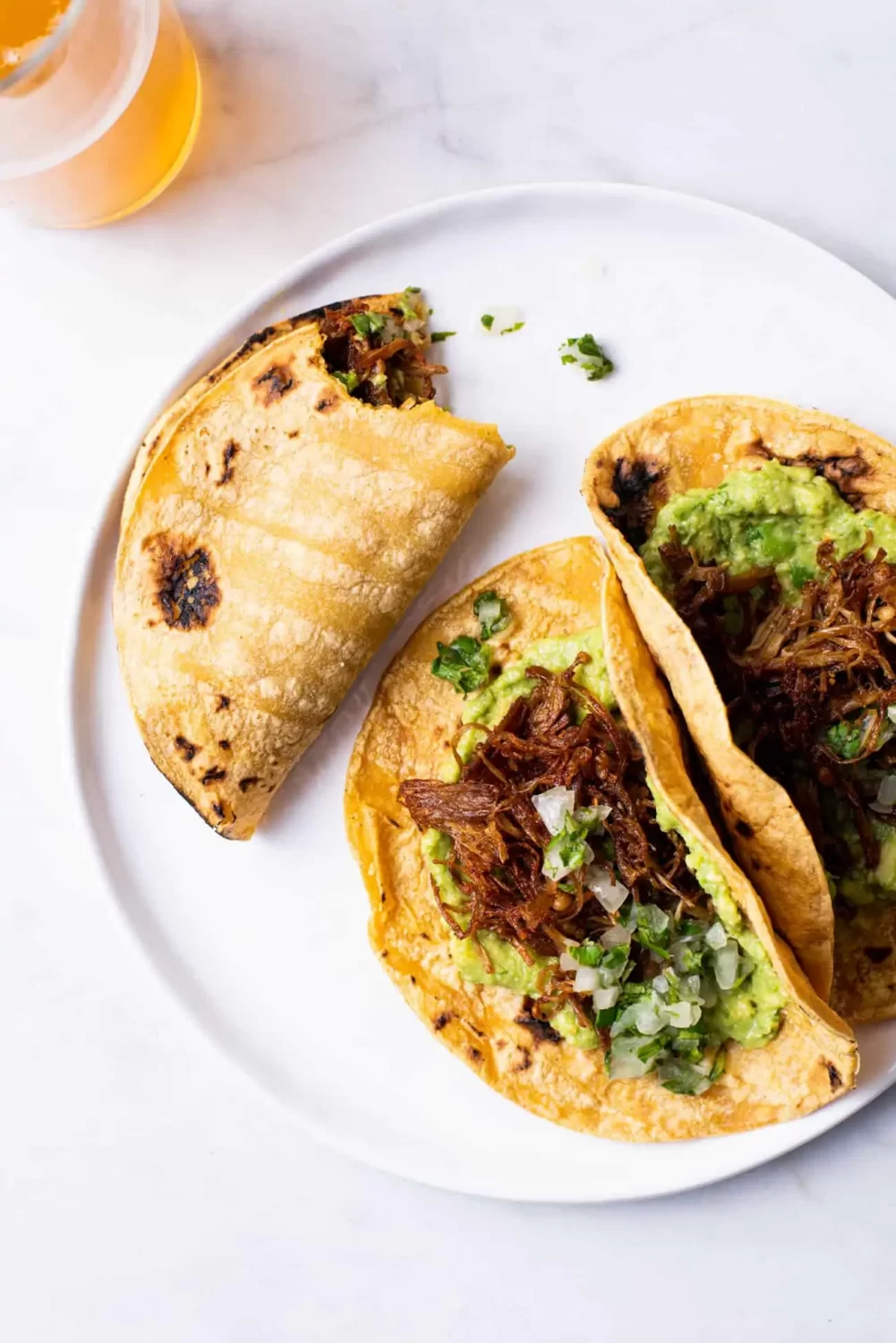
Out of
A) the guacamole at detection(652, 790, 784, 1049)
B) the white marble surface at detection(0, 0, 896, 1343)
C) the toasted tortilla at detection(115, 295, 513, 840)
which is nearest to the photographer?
the guacamole at detection(652, 790, 784, 1049)

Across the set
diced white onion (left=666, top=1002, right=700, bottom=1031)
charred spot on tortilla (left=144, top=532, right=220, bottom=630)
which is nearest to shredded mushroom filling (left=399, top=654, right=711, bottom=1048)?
diced white onion (left=666, top=1002, right=700, bottom=1031)

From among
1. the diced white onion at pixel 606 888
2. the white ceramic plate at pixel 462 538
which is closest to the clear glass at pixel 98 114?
the white ceramic plate at pixel 462 538

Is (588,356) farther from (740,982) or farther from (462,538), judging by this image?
(740,982)

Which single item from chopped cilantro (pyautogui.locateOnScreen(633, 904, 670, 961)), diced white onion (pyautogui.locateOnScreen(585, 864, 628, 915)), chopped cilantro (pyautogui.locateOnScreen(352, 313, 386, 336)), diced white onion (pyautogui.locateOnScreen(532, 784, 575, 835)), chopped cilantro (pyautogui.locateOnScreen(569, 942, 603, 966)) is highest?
chopped cilantro (pyautogui.locateOnScreen(352, 313, 386, 336))

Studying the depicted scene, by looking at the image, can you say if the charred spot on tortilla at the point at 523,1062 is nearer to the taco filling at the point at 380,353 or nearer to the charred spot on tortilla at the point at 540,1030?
the charred spot on tortilla at the point at 540,1030

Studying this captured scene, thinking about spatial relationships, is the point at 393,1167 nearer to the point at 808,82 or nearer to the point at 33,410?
the point at 33,410

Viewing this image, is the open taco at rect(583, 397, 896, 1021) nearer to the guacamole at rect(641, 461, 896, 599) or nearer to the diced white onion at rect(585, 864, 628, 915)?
the guacamole at rect(641, 461, 896, 599)
